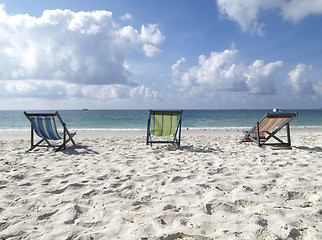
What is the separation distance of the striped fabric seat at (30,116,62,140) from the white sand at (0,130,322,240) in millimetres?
1319

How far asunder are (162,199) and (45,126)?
4145mm

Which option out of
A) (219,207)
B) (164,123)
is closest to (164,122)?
(164,123)

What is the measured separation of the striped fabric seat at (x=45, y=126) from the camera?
16.9ft

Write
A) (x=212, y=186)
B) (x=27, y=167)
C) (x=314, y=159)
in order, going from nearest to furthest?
1. (x=212, y=186)
2. (x=27, y=167)
3. (x=314, y=159)

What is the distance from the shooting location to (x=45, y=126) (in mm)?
5227

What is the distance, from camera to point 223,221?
6.12 feet

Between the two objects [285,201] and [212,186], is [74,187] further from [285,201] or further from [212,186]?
[285,201]

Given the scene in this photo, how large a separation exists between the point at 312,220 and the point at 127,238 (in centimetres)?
161

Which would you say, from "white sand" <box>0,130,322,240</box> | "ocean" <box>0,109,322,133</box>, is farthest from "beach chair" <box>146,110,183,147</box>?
"ocean" <box>0,109,322,133</box>

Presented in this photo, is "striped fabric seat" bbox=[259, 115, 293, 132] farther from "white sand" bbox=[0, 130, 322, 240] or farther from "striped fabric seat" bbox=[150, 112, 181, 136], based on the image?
"striped fabric seat" bbox=[150, 112, 181, 136]

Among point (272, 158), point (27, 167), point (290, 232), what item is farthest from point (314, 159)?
point (27, 167)

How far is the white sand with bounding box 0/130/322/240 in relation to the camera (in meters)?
1.73

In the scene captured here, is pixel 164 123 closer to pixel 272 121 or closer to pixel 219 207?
pixel 272 121

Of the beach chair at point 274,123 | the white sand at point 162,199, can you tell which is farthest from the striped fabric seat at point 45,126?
the beach chair at point 274,123
